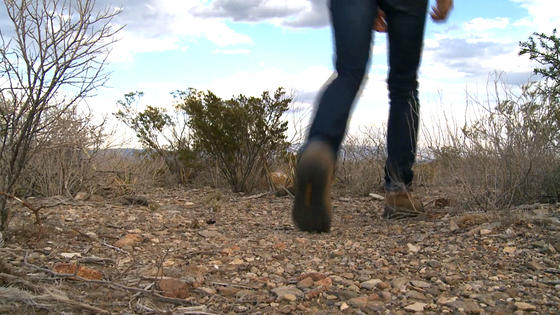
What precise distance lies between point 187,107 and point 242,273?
5.48 metres

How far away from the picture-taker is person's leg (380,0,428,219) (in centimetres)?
271

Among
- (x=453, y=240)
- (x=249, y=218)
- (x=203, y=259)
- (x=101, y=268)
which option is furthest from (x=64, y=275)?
(x=249, y=218)

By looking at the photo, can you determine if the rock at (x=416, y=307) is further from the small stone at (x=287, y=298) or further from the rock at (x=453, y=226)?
the rock at (x=453, y=226)

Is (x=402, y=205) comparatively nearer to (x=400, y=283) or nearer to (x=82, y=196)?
(x=400, y=283)

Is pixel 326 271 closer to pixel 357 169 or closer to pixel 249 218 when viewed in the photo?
pixel 249 218

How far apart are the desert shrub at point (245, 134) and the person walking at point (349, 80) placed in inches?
149

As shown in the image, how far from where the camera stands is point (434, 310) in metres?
1.80

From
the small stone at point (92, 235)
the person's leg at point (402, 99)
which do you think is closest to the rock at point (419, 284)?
the person's leg at point (402, 99)

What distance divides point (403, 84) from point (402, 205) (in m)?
0.80

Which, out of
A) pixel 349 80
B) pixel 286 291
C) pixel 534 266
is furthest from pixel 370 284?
pixel 349 80

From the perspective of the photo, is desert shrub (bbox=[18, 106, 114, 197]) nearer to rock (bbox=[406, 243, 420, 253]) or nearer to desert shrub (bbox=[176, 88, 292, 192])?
desert shrub (bbox=[176, 88, 292, 192])

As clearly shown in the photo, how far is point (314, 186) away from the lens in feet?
7.55

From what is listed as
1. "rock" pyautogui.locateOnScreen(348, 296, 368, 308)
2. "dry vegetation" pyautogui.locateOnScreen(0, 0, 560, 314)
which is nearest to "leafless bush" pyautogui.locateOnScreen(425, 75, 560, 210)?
"dry vegetation" pyautogui.locateOnScreen(0, 0, 560, 314)

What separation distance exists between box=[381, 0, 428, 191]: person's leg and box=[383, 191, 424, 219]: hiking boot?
51mm
